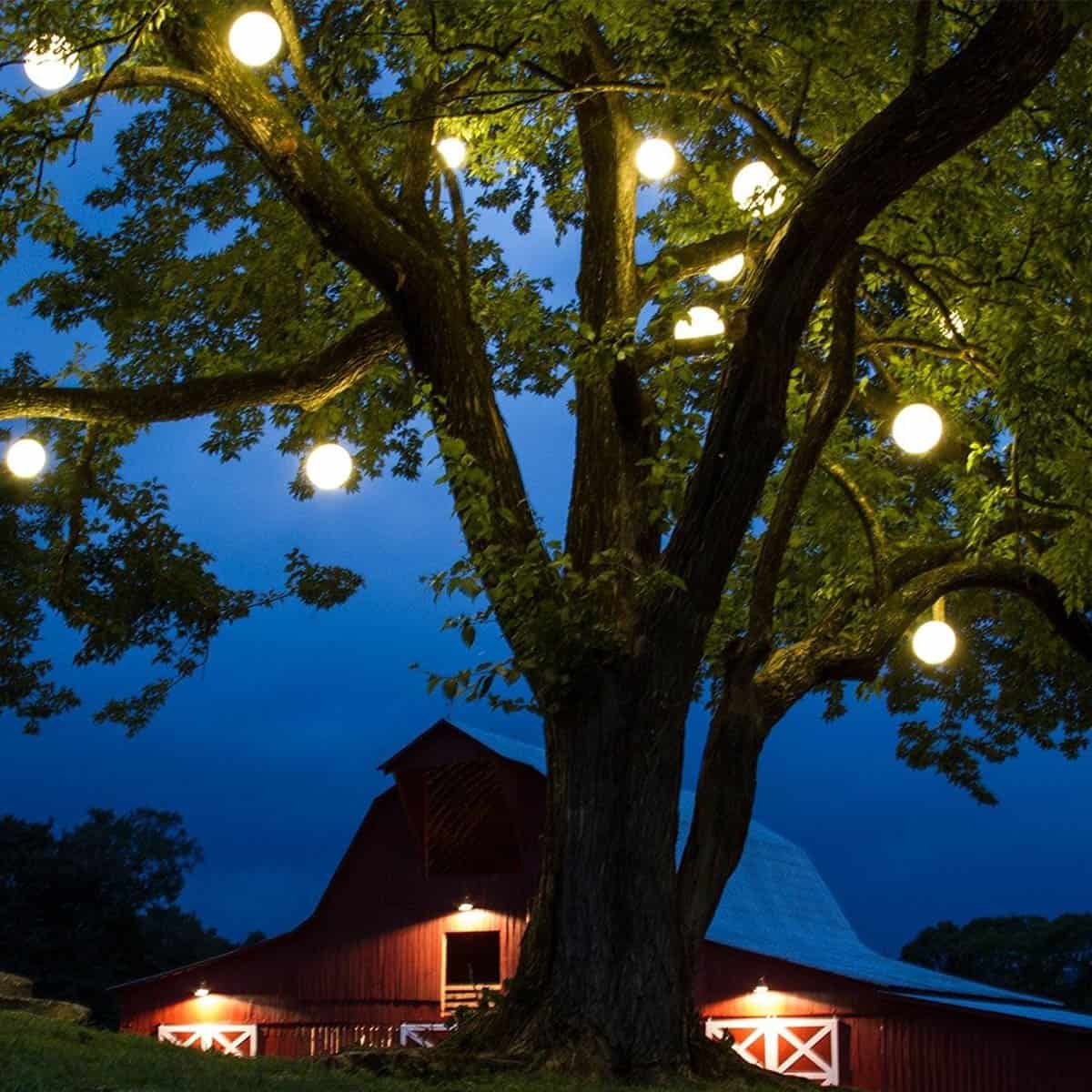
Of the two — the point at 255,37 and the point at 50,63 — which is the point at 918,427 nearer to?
the point at 255,37

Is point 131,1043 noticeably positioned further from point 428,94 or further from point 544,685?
point 428,94

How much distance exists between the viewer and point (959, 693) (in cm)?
2194

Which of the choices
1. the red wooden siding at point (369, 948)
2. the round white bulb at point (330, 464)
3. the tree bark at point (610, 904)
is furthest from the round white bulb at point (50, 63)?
the red wooden siding at point (369, 948)

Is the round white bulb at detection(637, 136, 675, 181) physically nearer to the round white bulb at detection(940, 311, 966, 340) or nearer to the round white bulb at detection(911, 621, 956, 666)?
the round white bulb at detection(940, 311, 966, 340)

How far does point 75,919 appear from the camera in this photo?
4316 cm

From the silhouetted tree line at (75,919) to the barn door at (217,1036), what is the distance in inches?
539

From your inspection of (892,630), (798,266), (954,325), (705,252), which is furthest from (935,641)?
(705,252)

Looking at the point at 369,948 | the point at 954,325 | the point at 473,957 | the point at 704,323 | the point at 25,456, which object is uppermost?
the point at 954,325

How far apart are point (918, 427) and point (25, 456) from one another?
20.3 ft

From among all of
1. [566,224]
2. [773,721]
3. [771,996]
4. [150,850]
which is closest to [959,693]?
[771,996]

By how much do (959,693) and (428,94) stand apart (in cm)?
1438

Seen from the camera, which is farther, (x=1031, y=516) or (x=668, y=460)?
(x=1031, y=516)

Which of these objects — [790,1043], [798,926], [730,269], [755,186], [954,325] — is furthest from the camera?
[798,926]

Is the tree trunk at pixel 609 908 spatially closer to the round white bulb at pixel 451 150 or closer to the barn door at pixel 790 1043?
the round white bulb at pixel 451 150
